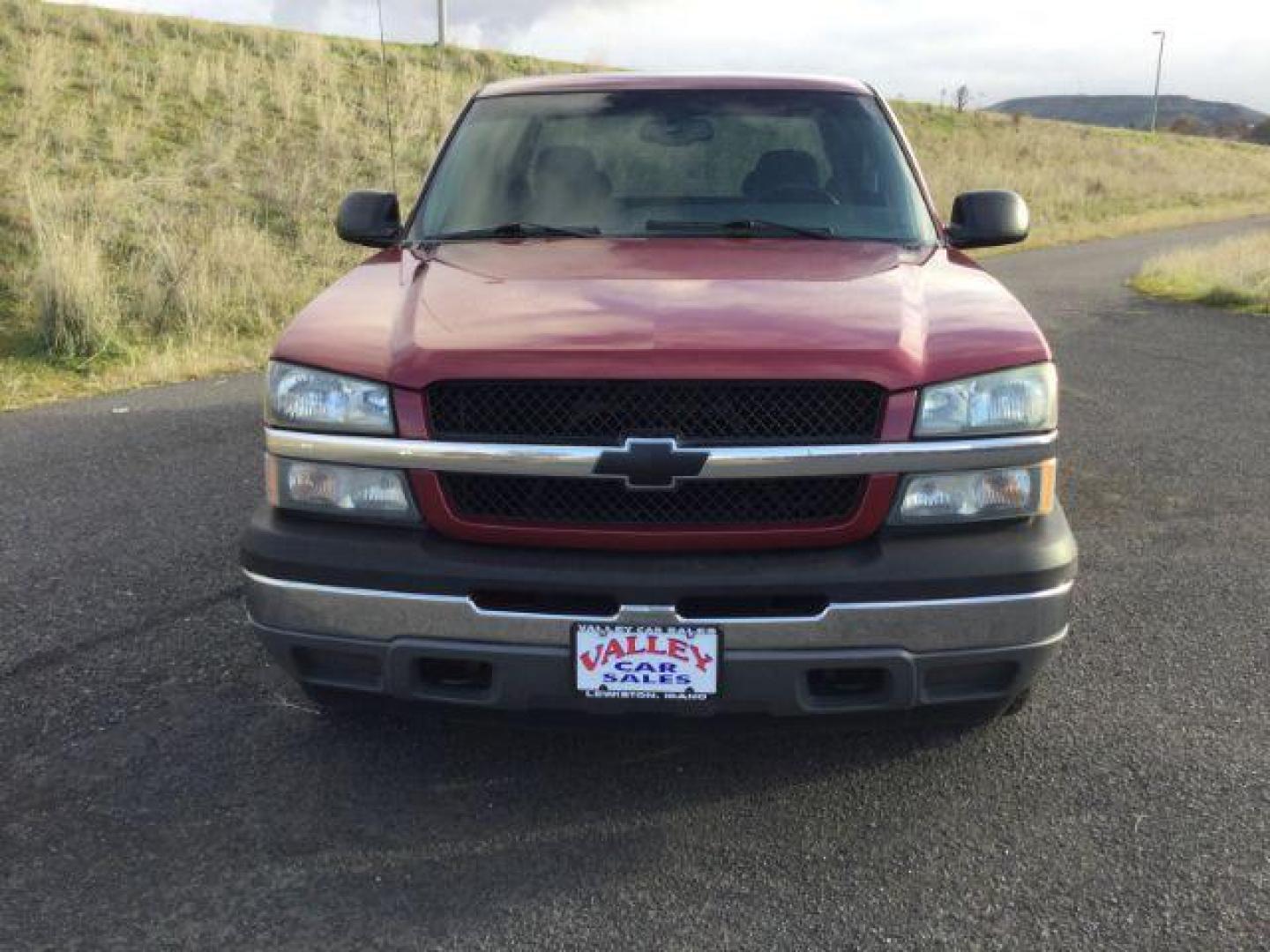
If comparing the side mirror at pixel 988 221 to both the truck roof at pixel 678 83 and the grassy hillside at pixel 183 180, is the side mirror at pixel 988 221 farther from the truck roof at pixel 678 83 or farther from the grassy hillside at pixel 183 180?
the grassy hillside at pixel 183 180

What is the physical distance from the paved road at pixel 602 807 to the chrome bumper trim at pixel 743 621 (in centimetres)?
26

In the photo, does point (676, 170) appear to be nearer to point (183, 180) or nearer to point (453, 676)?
point (453, 676)

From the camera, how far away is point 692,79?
414 cm

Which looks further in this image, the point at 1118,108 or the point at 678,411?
the point at 1118,108

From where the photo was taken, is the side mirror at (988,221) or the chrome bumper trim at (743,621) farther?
the side mirror at (988,221)

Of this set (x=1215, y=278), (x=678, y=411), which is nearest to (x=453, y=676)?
A: (x=678, y=411)

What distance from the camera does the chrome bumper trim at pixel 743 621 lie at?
7.79 ft

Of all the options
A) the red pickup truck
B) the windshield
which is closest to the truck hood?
the red pickup truck

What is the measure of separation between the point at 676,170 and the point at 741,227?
1.27 ft

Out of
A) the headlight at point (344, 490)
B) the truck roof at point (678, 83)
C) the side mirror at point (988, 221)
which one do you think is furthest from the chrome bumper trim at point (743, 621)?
the truck roof at point (678, 83)

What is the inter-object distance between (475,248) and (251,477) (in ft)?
8.28

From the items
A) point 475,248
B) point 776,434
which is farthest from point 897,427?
point 475,248

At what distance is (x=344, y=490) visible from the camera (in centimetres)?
257

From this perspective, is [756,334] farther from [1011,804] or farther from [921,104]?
[921,104]
